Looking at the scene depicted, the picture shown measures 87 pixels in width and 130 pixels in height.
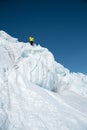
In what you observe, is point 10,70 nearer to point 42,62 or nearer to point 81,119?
point 42,62

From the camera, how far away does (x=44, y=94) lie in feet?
41.9

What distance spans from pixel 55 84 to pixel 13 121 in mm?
8177

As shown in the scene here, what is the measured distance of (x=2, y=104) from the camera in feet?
33.7

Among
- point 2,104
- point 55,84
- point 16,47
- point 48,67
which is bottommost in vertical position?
point 2,104

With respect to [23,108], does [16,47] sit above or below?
above

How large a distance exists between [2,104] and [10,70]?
3.87 meters

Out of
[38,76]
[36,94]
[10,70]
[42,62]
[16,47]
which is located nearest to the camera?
[36,94]

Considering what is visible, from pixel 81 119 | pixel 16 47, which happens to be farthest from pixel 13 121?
pixel 16 47

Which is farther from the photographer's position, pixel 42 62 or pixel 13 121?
pixel 42 62

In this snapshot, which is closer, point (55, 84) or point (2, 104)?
point (2, 104)

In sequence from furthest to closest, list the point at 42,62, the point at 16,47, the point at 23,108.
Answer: the point at 16,47 < the point at 42,62 < the point at 23,108

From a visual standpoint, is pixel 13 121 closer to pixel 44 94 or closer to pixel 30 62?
pixel 44 94

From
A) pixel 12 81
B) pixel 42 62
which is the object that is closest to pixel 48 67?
pixel 42 62

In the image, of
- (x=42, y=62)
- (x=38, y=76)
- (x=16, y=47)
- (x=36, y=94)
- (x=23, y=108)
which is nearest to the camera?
(x=23, y=108)
